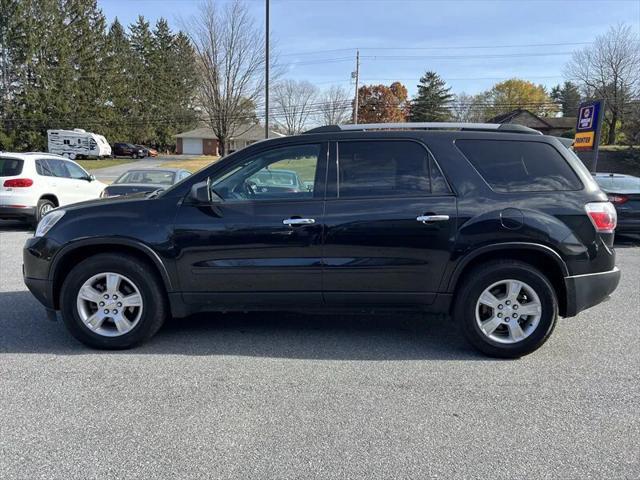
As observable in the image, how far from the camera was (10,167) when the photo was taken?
10.3 meters

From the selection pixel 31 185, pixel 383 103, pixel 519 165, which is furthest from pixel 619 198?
pixel 383 103

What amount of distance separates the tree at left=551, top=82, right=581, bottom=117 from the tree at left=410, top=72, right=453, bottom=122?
15.7 metres

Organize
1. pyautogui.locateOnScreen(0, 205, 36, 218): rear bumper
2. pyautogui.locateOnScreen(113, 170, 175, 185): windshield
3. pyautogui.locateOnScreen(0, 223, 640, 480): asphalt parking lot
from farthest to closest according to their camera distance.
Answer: pyautogui.locateOnScreen(113, 170, 175, 185): windshield, pyautogui.locateOnScreen(0, 205, 36, 218): rear bumper, pyautogui.locateOnScreen(0, 223, 640, 480): asphalt parking lot

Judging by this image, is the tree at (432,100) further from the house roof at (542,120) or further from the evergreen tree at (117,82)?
the evergreen tree at (117,82)

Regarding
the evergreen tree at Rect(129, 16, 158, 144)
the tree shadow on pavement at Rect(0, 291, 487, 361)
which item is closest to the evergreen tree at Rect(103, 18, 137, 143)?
the evergreen tree at Rect(129, 16, 158, 144)

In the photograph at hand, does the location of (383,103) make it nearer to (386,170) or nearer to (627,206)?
(627,206)

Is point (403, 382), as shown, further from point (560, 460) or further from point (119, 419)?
point (119, 419)

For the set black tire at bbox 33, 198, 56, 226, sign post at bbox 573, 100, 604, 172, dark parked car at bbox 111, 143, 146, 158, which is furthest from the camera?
dark parked car at bbox 111, 143, 146, 158

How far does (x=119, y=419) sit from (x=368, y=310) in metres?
2.07

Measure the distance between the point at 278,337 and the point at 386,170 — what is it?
1786 mm

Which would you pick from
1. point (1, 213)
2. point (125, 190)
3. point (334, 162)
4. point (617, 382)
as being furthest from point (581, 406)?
point (1, 213)

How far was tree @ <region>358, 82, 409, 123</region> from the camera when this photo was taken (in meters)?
75.8

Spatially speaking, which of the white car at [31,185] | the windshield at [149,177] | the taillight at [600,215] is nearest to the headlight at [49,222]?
the taillight at [600,215]

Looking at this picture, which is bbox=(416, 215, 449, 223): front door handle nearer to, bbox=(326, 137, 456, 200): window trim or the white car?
bbox=(326, 137, 456, 200): window trim
